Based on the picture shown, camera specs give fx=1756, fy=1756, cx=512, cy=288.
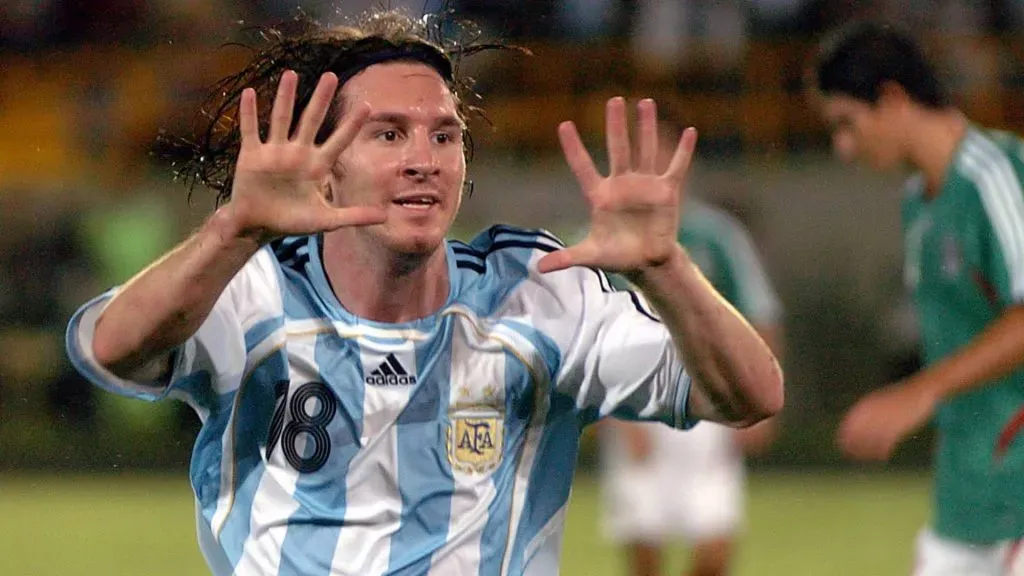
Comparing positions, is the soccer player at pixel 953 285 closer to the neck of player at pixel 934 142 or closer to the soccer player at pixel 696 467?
the neck of player at pixel 934 142

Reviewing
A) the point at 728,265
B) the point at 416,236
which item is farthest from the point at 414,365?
the point at 728,265

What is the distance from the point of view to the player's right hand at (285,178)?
3.13 m

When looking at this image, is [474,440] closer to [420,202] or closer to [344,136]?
[420,202]

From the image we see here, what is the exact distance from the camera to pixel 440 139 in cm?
361

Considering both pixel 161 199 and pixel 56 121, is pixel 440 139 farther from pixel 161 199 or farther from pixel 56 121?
pixel 56 121

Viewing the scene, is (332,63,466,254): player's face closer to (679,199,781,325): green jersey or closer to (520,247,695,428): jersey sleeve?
(520,247,695,428): jersey sleeve

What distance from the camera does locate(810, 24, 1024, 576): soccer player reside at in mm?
5105

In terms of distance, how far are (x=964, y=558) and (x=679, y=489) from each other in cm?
316

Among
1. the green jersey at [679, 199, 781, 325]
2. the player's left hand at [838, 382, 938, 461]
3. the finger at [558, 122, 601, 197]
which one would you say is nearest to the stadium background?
the green jersey at [679, 199, 781, 325]

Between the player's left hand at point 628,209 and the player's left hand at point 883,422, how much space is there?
1.83 metres

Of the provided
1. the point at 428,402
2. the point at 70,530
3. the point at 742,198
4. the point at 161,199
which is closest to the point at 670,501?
the point at 70,530

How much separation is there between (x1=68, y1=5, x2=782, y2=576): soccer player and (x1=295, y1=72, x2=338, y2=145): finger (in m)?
0.06

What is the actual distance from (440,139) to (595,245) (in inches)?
21.1

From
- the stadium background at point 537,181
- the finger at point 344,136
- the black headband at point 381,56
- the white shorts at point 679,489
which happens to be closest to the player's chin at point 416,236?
the finger at point 344,136
